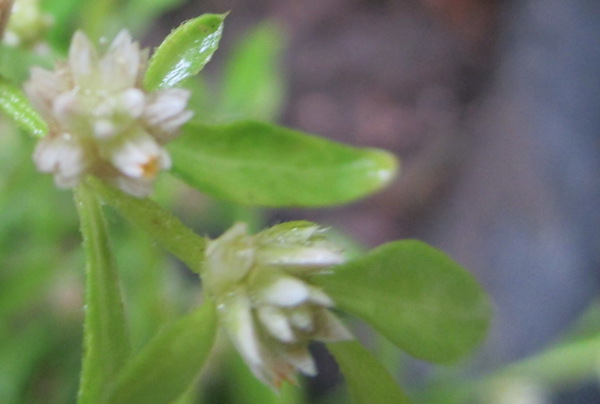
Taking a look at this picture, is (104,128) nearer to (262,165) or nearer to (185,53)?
(185,53)

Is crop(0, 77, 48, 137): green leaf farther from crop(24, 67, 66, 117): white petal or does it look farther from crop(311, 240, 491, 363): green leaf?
crop(311, 240, 491, 363): green leaf

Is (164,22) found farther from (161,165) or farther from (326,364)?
(161,165)

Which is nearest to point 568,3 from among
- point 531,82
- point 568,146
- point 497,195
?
point 531,82

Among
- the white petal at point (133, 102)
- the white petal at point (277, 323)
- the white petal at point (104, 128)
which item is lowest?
the white petal at point (277, 323)

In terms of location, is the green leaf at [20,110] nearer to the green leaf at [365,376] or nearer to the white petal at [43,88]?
the white petal at [43,88]

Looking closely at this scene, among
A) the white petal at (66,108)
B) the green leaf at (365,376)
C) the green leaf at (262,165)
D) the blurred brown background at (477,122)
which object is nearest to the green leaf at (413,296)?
the green leaf at (365,376)

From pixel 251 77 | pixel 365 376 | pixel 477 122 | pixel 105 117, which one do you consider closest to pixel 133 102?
pixel 105 117
